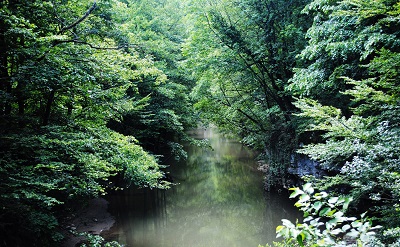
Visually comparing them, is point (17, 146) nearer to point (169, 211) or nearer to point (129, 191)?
point (169, 211)

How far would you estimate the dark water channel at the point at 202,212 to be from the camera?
922 centimetres

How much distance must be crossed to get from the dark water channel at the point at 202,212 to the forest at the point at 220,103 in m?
1.32

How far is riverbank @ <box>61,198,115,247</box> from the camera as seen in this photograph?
893 cm

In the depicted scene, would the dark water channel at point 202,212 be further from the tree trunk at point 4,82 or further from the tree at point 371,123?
the tree trunk at point 4,82

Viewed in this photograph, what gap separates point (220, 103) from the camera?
1392cm

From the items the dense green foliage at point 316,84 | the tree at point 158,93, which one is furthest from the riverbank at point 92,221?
the dense green foliage at point 316,84

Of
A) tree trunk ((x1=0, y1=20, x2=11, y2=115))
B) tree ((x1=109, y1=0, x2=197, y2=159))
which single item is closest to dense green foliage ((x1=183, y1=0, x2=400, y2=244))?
tree ((x1=109, y1=0, x2=197, y2=159))

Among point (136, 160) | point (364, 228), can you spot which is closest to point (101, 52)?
point (136, 160)

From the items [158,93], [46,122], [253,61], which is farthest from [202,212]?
[46,122]

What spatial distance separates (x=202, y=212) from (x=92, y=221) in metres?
4.51

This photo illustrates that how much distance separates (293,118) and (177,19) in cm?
1326

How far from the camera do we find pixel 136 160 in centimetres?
705

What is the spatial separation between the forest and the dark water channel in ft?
4.34

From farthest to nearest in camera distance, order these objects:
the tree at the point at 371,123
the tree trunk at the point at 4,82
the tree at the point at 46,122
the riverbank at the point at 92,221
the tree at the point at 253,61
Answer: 1. the tree at the point at 253,61
2. the riverbank at the point at 92,221
3. the tree trunk at the point at 4,82
4. the tree at the point at 46,122
5. the tree at the point at 371,123
